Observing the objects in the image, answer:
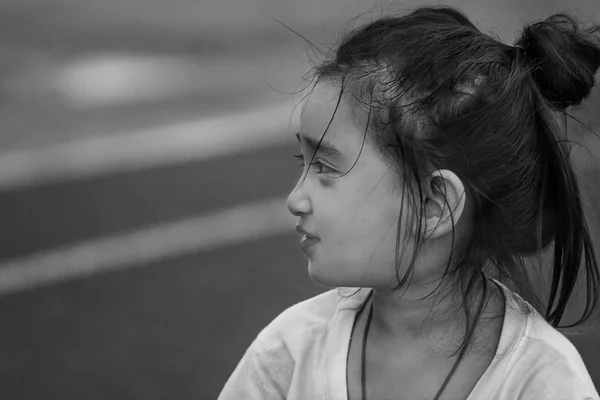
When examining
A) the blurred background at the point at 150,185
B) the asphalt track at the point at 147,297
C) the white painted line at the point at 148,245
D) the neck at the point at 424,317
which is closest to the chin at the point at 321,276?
the neck at the point at 424,317

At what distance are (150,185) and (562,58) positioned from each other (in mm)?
2768

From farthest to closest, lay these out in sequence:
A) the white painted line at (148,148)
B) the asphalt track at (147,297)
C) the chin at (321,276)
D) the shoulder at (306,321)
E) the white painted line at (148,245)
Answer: the white painted line at (148,148) → the white painted line at (148,245) → the asphalt track at (147,297) → the shoulder at (306,321) → the chin at (321,276)

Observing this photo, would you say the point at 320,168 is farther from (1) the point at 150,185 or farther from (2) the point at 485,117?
(1) the point at 150,185

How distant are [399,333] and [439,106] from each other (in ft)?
1.35

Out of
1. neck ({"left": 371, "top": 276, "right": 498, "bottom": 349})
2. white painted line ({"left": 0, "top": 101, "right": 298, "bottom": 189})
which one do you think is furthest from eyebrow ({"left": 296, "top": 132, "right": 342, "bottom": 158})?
white painted line ({"left": 0, "top": 101, "right": 298, "bottom": 189})

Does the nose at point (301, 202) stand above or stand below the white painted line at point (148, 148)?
below

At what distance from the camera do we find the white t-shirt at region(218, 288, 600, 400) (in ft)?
6.18

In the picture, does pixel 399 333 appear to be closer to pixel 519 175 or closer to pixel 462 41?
pixel 519 175

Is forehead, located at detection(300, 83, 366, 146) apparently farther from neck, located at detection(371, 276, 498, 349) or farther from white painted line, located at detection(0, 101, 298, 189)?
white painted line, located at detection(0, 101, 298, 189)

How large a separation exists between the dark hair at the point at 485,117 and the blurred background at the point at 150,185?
0.30 m

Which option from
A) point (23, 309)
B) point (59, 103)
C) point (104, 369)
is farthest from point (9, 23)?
point (104, 369)

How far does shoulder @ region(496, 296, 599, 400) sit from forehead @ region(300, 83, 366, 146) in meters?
0.45

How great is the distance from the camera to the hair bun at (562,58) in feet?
6.56

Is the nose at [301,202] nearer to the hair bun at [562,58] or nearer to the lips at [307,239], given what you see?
the lips at [307,239]
